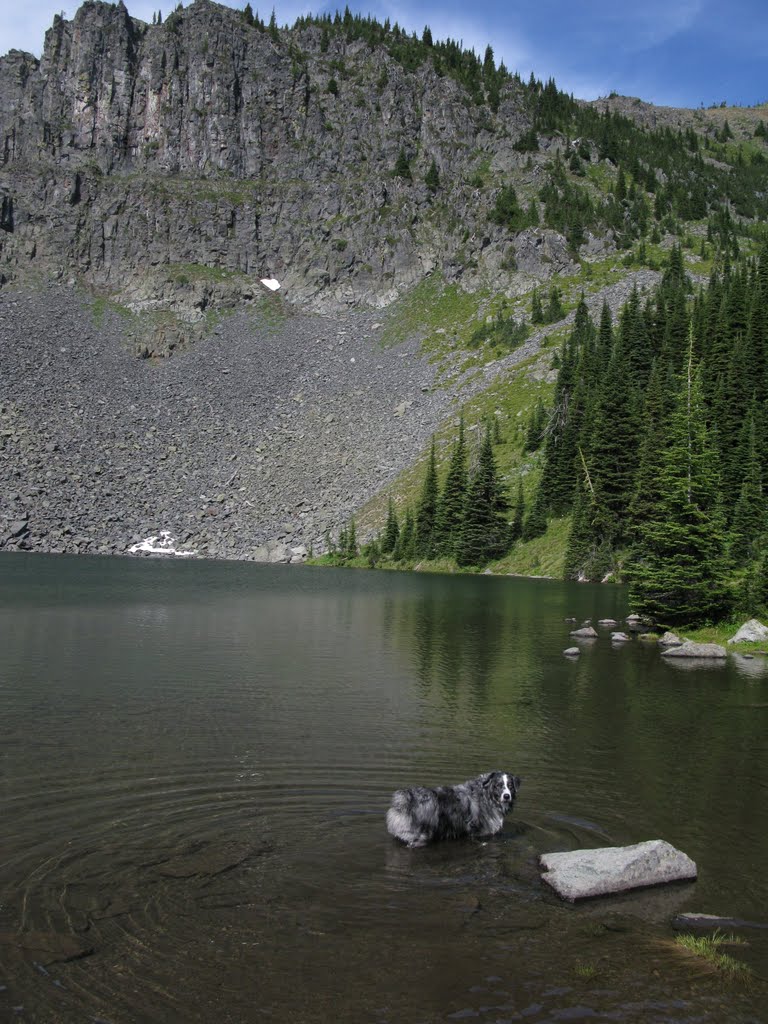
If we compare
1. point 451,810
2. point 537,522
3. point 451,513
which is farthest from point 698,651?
point 451,513

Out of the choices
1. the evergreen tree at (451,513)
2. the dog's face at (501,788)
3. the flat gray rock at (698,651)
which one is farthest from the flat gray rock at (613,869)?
the evergreen tree at (451,513)

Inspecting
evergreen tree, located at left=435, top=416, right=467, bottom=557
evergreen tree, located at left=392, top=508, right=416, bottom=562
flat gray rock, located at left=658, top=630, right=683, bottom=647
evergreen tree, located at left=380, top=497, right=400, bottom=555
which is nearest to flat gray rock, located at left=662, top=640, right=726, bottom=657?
flat gray rock, located at left=658, top=630, right=683, bottom=647

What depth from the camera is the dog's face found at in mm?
12164

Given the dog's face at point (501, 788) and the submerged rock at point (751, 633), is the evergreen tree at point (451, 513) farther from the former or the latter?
the dog's face at point (501, 788)

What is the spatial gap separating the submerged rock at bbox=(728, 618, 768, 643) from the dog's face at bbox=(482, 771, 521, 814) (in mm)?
26336

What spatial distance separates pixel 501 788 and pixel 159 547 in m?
118

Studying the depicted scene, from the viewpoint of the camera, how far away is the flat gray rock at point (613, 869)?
31.6ft

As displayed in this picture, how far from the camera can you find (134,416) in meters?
157

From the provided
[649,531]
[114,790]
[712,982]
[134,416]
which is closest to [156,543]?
[134,416]

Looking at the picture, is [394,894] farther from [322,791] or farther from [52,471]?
[52,471]

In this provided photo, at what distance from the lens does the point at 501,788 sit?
1229 cm

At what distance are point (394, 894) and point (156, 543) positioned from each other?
397 ft

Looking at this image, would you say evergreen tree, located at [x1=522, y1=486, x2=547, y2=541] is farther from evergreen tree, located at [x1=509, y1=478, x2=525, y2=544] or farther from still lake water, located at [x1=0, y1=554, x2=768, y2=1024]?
still lake water, located at [x1=0, y1=554, x2=768, y2=1024]

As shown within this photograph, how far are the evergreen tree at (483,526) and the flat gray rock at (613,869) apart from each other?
302 ft
